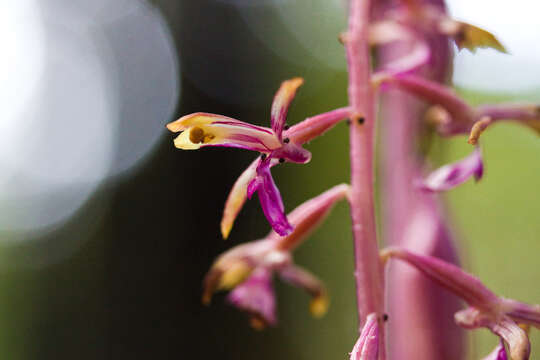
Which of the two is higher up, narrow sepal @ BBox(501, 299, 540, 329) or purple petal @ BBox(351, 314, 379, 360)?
purple petal @ BBox(351, 314, 379, 360)

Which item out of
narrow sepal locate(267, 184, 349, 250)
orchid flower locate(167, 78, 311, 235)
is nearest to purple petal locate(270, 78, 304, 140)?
orchid flower locate(167, 78, 311, 235)

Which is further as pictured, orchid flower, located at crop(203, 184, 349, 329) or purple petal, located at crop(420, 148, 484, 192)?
orchid flower, located at crop(203, 184, 349, 329)

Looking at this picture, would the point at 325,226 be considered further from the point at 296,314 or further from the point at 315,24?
the point at 315,24

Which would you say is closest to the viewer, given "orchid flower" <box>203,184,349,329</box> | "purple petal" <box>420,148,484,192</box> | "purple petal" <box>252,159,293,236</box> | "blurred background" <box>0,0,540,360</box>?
"purple petal" <box>252,159,293,236</box>

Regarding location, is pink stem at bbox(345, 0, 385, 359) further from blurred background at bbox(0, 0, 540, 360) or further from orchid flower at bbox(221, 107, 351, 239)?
blurred background at bbox(0, 0, 540, 360)

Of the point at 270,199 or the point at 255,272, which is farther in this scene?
the point at 255,272

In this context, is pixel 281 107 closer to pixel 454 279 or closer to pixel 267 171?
pixel 267 171

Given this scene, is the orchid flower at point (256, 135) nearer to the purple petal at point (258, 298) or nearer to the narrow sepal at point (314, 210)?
the narrow sepal at point (314, 210)

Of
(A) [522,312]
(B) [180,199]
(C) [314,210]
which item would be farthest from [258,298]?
(B) [180,199]
